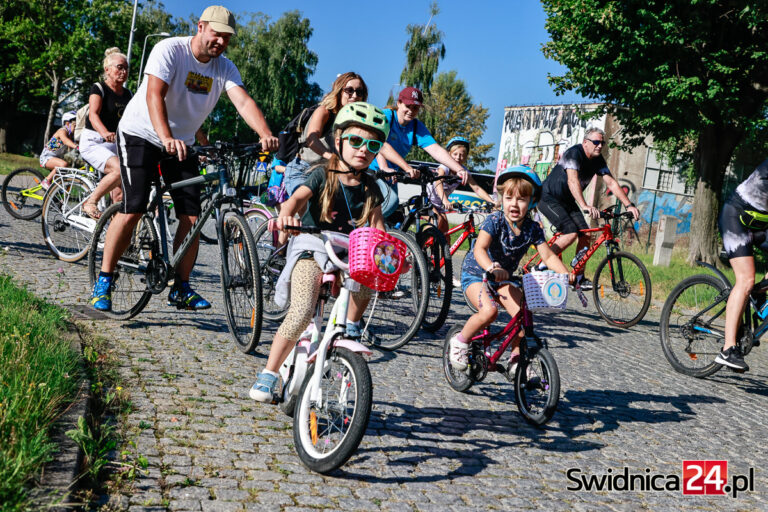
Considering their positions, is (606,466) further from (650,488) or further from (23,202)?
(23,202)

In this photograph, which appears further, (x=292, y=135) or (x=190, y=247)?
(x=292, y=135)

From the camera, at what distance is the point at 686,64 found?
18953 mm

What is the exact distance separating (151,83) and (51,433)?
2.91 meters

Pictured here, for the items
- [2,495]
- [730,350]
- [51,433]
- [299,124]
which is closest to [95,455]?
[51,433]

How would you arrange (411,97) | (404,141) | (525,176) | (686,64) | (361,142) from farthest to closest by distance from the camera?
(686,64), (404,141), (411,97), (525,176), (361,142)

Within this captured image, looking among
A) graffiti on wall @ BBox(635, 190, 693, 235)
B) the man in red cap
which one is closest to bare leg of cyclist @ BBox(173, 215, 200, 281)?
the man in red cap

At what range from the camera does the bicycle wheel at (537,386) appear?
4.20m

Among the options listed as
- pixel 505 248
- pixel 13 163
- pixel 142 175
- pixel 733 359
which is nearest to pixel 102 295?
pixel 142 175

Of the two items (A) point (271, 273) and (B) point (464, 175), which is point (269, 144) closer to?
(A) point (271, 273)

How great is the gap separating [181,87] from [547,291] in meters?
3.05

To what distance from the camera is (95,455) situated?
3.01 m

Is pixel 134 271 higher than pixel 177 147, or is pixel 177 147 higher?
pixel 177 147

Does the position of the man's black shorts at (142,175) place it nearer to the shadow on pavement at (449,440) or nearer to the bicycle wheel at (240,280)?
the bicycle wheel at (240,280)

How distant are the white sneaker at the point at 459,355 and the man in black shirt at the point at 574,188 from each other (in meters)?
4.17
